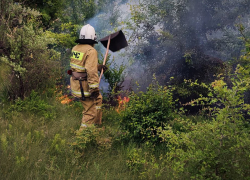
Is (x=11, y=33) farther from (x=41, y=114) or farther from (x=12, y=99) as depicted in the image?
(x=41, y=114)

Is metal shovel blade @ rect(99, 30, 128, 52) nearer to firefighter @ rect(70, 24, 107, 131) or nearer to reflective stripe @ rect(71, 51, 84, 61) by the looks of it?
firefighter @ rect(70, 24, 107, 131)

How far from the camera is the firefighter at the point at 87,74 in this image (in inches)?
155

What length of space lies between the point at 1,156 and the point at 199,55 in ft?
17.5

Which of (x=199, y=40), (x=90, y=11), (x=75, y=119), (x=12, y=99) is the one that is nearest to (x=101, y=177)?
(x=75, y=119)

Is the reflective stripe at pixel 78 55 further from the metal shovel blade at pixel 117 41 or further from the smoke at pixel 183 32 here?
the smoke at pixel 183 32

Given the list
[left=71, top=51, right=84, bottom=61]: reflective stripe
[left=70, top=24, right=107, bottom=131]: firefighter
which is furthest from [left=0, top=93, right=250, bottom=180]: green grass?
[left=71, top=51, right=84, bottom=61]: reflective stripe

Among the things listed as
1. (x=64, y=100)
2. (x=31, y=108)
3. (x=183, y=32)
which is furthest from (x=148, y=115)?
(x=183, y=32)

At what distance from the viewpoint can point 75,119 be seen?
4789 mm

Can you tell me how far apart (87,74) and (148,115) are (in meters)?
1.33

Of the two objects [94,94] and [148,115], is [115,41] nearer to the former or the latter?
[94,94]

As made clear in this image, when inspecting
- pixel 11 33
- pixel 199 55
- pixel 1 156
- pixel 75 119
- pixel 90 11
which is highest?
pixel 90 11

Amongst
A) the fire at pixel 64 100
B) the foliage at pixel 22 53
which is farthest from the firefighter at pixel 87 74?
the fire at pixel 64 100

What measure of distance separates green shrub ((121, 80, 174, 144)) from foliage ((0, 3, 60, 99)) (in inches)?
97.3

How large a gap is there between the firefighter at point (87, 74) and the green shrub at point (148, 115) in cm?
67
